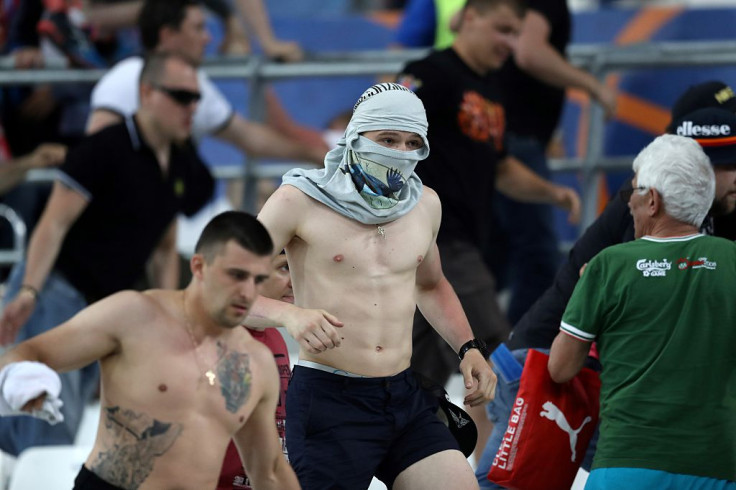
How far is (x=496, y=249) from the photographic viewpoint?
8172mm

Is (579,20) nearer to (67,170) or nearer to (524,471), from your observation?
(67,170)

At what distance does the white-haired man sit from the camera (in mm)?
4379

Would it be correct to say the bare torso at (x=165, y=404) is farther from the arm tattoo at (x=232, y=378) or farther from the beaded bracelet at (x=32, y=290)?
the beaded bracelet at (x=32, y=290)

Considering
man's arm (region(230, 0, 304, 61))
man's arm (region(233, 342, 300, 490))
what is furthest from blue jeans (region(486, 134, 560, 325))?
man's arm (region(233, 342, 300, 490))

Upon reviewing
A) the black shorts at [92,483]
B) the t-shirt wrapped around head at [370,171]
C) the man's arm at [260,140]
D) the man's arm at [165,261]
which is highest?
the t-shirt wrapped around head at [370,171]

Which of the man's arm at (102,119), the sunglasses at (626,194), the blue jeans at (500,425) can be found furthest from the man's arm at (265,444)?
the man's arm at (102,119)

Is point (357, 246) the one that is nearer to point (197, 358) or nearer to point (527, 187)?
point (197, 358)

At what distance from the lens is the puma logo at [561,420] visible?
4938mm

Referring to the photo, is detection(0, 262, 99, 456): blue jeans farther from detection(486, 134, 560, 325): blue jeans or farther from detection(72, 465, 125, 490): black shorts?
detection(72, 465, 125, 490): black shorts

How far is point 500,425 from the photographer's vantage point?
17.4 feet

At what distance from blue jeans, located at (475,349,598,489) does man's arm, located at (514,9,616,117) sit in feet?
8.54

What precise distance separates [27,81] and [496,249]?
2887 mm

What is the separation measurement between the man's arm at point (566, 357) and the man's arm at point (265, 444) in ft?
3.41

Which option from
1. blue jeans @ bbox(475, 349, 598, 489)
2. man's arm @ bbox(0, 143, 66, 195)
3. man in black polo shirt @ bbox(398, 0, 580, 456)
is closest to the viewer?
blue jeans @ bbox(475, 349, 598, 489)
